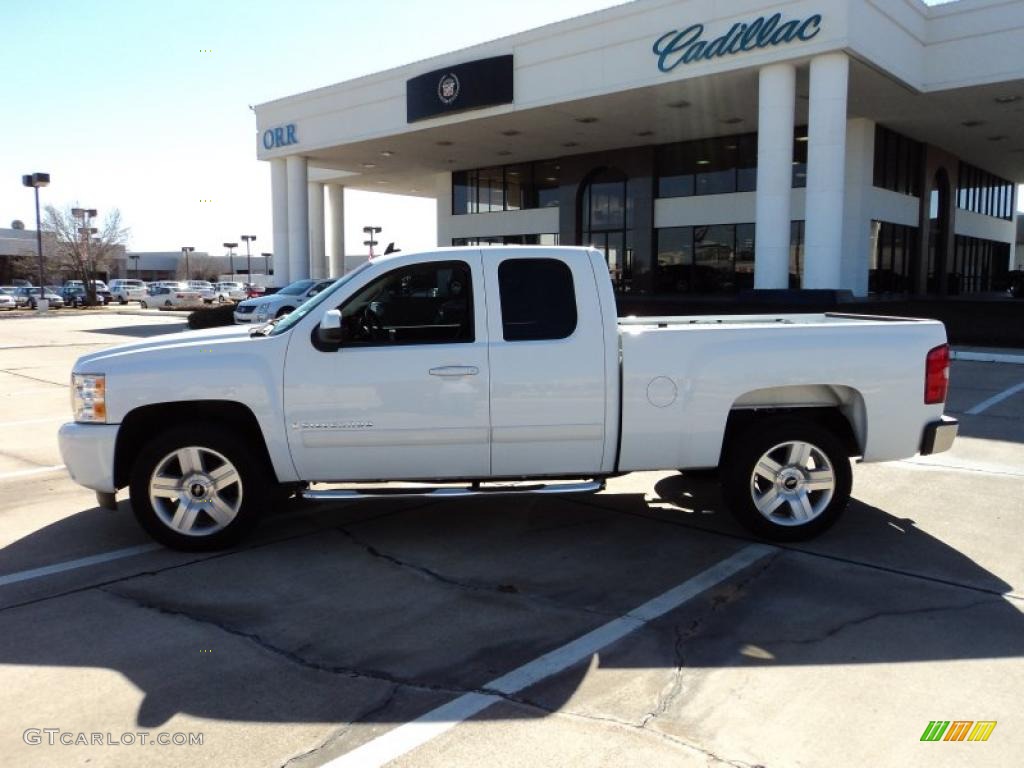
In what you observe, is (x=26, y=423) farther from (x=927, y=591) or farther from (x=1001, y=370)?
(x=1001, y=370)

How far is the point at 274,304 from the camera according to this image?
24.6 meters

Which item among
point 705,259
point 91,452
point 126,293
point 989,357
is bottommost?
point 989,357

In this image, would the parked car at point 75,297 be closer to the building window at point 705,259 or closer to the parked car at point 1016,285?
the building window at point 705,259

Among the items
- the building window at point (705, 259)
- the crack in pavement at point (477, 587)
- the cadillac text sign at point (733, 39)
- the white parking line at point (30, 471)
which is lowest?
the crack in pavement at point (477, 587)

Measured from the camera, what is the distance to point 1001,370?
14.9 metres

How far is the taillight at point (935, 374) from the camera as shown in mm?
5531

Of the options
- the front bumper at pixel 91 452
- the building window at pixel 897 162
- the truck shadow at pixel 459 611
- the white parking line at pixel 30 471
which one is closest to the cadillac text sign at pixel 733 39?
the building window at pixel 897 162

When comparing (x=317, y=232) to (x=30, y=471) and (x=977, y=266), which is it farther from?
(x=30, y=471)

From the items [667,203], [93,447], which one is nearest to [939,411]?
[93,447]

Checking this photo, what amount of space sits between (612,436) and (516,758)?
2.59 meters

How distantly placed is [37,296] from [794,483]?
5575cm

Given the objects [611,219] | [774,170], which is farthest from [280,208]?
[774,170]

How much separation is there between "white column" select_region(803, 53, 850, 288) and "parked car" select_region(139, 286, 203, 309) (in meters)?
42.9

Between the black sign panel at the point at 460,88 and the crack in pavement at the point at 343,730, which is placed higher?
the black sign panel at the point at 460,88
